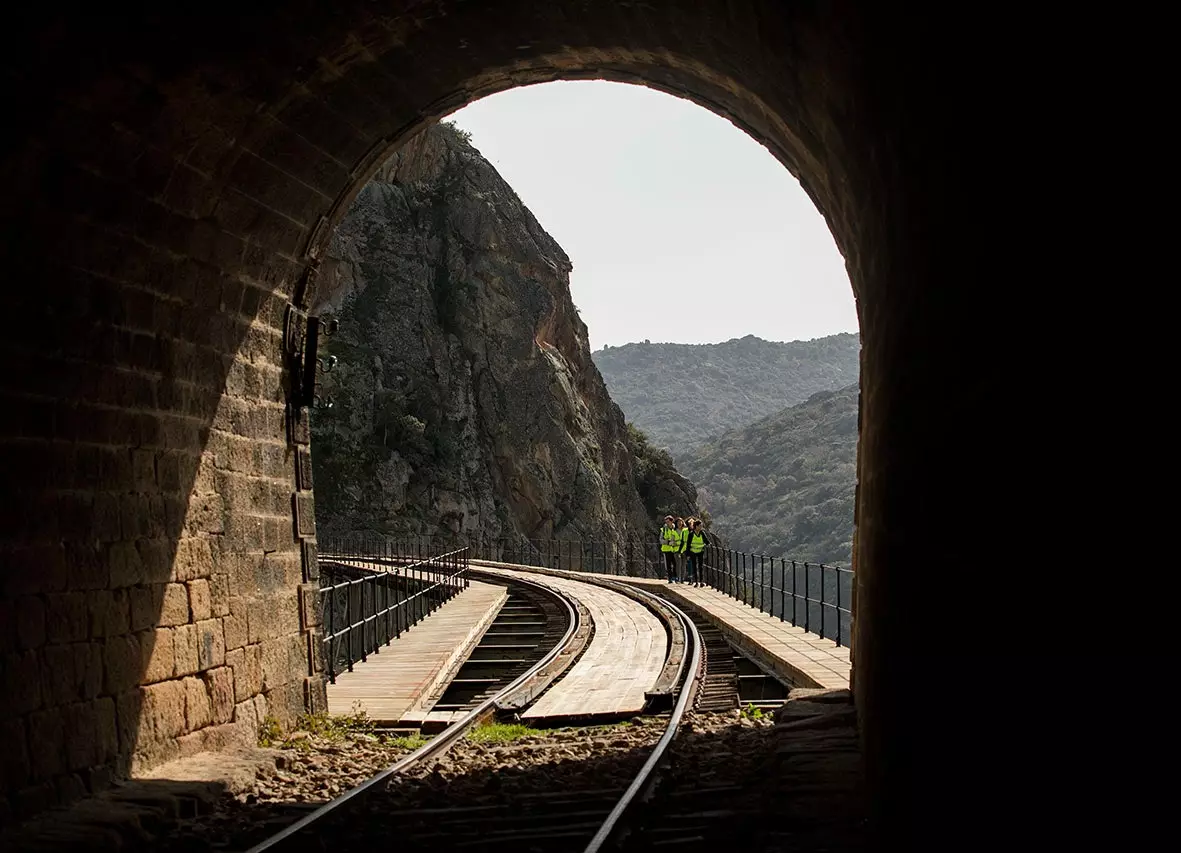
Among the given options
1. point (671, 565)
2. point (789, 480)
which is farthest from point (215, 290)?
point (789, 480)

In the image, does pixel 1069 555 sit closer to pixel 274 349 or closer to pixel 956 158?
pixel 956 158

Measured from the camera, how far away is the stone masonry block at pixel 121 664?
302 inches

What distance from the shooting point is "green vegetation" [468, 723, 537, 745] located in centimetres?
1008

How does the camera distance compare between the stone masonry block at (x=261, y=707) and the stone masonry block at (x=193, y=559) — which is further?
the stone masonry block at (x=261, y=707)

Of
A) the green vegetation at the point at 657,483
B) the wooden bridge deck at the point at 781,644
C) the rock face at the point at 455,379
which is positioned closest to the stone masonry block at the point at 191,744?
the wooden bridge deck at the point at 781,644

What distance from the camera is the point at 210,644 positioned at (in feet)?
29.2

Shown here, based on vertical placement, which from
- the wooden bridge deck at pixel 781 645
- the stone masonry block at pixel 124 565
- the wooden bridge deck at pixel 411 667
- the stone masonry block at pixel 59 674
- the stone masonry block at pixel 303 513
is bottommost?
the wooden bridge deck at pixel 411 667

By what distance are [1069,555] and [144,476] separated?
276 inches

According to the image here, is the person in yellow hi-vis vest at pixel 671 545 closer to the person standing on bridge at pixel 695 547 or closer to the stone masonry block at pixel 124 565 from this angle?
the person standing on bridge at pixel 695 547

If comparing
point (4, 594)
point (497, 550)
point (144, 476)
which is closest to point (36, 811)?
point (4, 594)

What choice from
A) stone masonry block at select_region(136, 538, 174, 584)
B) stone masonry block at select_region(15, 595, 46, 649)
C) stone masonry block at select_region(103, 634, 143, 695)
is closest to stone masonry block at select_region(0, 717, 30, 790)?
stone masonry block at select_region(15, 595, 46, 649)

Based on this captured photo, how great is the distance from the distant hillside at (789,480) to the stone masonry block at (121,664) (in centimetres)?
10605

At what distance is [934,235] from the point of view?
11.8 feet

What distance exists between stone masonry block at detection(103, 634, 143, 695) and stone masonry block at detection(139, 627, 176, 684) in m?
0.07
